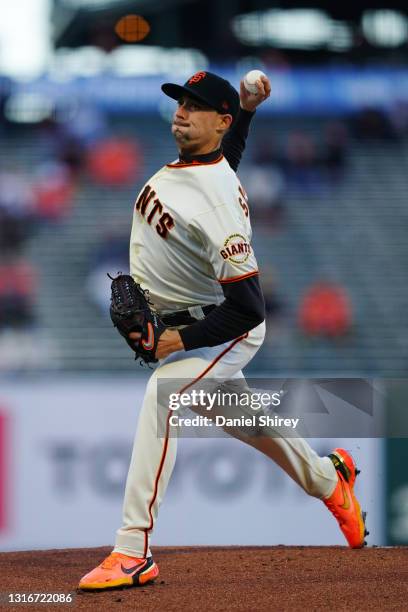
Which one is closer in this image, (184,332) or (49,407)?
(184,332)

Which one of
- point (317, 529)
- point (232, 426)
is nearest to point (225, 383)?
point (232, 426)

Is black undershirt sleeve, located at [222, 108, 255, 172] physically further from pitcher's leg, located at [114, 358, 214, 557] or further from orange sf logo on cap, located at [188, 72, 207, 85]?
pitcher's leg, located at [114, 358, 214, 557]

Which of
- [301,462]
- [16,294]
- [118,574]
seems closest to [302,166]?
[16,294]

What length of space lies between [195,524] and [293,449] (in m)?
2.47

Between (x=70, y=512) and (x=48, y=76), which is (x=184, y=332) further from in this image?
(x=48, y=76)

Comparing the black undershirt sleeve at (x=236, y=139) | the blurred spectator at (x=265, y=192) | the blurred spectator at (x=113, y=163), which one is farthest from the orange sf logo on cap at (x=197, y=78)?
the blurred spectator at (x=113, y=163)

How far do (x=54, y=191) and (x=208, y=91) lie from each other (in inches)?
381

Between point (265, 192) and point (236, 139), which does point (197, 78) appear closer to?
point (236, 139)

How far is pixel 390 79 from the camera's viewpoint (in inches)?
620

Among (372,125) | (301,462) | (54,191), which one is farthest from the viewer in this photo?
(372,125)

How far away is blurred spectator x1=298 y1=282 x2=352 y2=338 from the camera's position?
34.7 feet

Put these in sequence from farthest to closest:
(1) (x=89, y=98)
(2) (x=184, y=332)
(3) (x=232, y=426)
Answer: (1) (x=89, y=98), (3) (x=232, y=426), (2) (x=184, y=332)

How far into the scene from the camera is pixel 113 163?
1400 centimetres

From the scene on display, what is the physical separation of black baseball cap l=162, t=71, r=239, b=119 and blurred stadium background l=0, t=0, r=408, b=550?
2.91 metres
